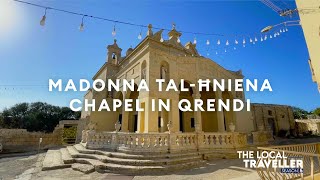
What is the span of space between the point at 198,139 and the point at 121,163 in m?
4.43

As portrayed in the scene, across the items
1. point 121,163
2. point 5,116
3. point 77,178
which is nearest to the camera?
point 77,178

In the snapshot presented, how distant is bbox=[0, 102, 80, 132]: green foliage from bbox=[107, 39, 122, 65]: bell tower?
29.9 meters

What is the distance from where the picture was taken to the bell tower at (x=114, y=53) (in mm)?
19944

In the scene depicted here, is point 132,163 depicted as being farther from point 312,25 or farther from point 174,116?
point 312,25

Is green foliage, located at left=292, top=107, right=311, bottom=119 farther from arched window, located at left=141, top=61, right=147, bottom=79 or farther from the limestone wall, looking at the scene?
the limestone wall

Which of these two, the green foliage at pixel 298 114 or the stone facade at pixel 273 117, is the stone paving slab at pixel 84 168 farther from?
the green foliage at pixel 298 114

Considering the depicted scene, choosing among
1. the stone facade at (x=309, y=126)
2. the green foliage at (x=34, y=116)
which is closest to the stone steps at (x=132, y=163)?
the stone facade at (x=309, y=126)

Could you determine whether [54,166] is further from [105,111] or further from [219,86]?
[219,86]

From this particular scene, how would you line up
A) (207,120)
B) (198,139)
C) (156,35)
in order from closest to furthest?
(198,139), (156,35), (207,120)

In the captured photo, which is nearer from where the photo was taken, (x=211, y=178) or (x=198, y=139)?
(x=211, y=178)

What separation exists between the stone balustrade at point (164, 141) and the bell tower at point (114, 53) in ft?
37.3

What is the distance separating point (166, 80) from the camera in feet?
40.9

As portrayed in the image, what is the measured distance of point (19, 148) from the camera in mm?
16938

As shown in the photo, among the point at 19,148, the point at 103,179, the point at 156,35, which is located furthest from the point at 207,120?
the point at 19,148
